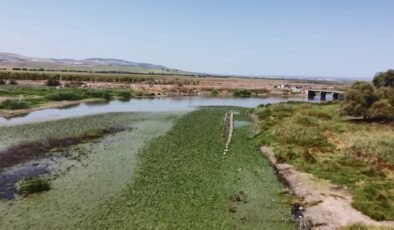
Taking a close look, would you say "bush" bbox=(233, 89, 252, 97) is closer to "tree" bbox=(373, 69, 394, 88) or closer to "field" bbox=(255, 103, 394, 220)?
"tree" bbox=(373, 69, 394, 88)

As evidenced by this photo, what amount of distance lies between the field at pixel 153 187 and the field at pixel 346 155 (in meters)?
2.95

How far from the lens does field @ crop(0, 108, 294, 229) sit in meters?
20.0

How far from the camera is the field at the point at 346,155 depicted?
76.2 feet

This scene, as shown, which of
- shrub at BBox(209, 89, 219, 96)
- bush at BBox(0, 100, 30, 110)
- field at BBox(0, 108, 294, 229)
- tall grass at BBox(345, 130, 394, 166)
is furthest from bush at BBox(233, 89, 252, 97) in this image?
tall grass at BBox(345, 130, 394, 166)

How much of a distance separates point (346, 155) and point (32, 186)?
81.6ft

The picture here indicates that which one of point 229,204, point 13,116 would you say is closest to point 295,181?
point 229,204

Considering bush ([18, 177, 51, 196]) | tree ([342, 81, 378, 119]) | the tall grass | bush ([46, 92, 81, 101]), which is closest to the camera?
bush ([18, 177, 51, 196])

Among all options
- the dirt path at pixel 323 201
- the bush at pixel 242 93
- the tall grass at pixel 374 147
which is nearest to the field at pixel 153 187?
the dirt path at pixel 323 201

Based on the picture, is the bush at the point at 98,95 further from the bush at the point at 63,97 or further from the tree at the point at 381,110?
the tree at the point at 381,110

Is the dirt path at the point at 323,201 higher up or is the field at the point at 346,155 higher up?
the field at the point at 346,155

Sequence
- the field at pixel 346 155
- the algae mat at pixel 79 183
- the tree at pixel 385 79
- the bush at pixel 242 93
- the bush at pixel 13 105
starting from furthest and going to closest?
the bush at pixel 242 93
the tree at pixel 385 79
the bush at pixel 13 105
the field at pixel 346 155
the algae mat at pixel 79 183

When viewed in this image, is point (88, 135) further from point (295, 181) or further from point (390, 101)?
point (390, 101)

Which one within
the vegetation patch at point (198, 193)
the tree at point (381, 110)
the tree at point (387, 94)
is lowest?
the vegetation patch at point (198, 193)

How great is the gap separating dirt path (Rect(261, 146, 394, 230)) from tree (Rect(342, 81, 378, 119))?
27.1 m
